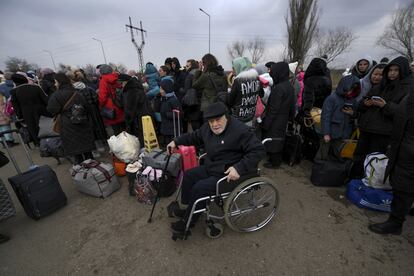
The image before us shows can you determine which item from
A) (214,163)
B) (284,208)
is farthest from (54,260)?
(284,208)

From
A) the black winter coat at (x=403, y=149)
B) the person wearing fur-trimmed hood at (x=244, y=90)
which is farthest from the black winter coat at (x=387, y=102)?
the person wearing fur-trimmed hood at (x=244, y=90)

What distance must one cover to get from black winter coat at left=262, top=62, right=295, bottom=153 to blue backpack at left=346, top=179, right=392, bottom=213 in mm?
1202

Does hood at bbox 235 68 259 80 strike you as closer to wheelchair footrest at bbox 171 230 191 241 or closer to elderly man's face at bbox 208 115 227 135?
elderly man's face at bbox 208 115 227 135

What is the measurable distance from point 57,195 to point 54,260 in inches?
37.2

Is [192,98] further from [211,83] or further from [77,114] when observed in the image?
[77,114]

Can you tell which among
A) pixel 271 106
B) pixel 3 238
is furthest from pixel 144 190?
pixel 271 106

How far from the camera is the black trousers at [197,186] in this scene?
198cm

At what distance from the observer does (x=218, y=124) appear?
1949mm

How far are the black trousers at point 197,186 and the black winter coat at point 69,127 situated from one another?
7.43 feet

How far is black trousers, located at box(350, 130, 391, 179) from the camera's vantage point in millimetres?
2650

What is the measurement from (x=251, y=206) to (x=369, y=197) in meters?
1.60

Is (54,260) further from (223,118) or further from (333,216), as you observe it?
(333,216)

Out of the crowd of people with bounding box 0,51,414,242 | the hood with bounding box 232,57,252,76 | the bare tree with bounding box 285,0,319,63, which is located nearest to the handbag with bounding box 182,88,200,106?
the crowd of people with bounding box 0,51,414,242

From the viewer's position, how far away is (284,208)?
2.62m
